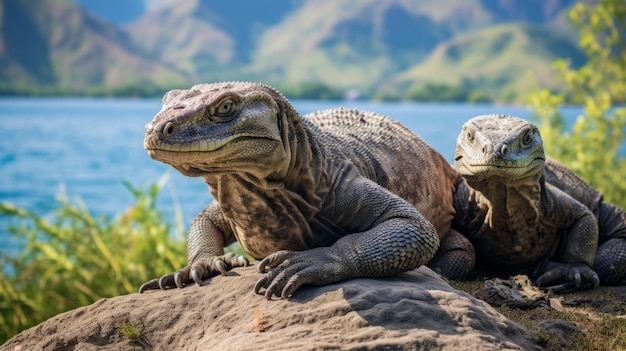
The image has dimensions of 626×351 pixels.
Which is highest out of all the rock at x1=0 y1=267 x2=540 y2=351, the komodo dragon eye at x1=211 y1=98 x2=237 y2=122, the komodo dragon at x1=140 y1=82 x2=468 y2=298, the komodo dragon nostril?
the komodo dragon eye at x1=211 y1=98 x2=237 y2=122

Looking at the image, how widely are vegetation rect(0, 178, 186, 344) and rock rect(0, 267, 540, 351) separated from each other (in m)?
4.00

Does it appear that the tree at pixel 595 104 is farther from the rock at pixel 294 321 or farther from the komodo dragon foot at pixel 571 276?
the rock at pixel 294 321

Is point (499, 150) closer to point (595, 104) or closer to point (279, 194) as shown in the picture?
point (279, 194)

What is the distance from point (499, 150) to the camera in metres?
5.41

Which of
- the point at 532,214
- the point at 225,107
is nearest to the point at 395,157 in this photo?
the point at 532,214

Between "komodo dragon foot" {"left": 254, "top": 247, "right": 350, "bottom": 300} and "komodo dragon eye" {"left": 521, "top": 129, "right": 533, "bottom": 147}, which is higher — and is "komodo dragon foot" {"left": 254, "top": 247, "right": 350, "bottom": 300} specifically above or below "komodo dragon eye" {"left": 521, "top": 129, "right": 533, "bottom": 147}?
below

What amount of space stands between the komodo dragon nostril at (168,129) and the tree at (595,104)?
8.43 meters

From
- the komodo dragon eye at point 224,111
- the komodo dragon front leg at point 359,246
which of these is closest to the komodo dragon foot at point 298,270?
the komodo dragon front leg at point 359,246

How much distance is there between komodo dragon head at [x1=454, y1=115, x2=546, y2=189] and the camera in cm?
546

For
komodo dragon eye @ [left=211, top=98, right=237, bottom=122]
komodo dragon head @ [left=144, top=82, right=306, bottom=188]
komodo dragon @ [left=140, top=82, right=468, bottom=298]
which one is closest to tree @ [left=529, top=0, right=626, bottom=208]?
komodo dragon @ [left=140, top=82, right=468, bottom=298]

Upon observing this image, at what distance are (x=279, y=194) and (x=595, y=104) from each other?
1057 centimetres

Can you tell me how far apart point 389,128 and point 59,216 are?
506 centimetres

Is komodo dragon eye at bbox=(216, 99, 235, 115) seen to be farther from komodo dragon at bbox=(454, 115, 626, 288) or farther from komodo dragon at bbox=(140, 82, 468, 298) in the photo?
komodo dragon at bbox=(454, 115, 626, 288)

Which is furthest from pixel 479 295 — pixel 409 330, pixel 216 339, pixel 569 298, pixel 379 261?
pixel 216 339
